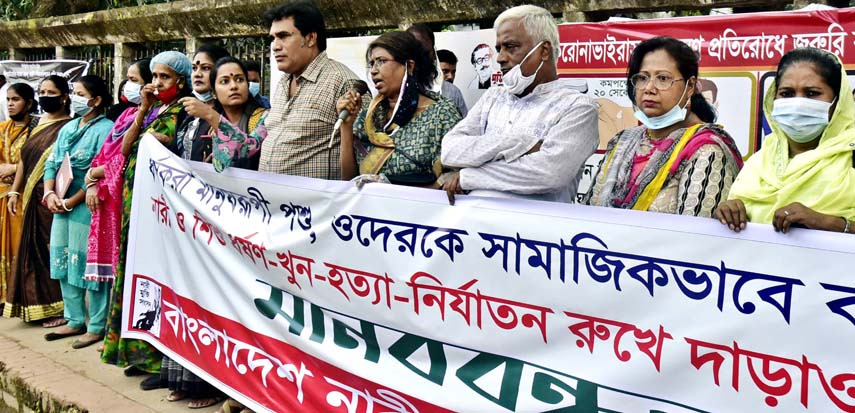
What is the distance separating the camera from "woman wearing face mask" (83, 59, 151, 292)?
457 centimetres

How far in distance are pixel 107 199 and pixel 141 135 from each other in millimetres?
579

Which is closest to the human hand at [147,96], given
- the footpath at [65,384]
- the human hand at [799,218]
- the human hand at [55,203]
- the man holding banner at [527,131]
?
the human hand at [55,203]

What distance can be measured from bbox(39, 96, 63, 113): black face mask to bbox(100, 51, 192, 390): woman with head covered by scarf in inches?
63.0

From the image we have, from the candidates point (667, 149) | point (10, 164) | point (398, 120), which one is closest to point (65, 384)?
point (398, 120)

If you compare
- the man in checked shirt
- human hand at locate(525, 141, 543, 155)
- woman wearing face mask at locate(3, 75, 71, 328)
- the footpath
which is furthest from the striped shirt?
woman wearing face mask at locate(3, 75, 71, 328)

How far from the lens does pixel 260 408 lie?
3.33m

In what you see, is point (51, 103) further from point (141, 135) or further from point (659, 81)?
point (659, 81)

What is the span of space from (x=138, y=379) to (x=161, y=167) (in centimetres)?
115

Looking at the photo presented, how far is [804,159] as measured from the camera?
2193 mm

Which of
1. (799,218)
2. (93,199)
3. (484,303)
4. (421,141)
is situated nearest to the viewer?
(799,218)

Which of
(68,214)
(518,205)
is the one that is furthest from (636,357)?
(68,214)

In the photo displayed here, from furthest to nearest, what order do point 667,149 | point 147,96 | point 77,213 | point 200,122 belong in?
point 77,213, point 147,96, point 200,122, point 667,149

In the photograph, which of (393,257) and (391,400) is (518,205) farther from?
(391,400)

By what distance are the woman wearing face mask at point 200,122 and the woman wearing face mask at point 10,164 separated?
8.28ft
